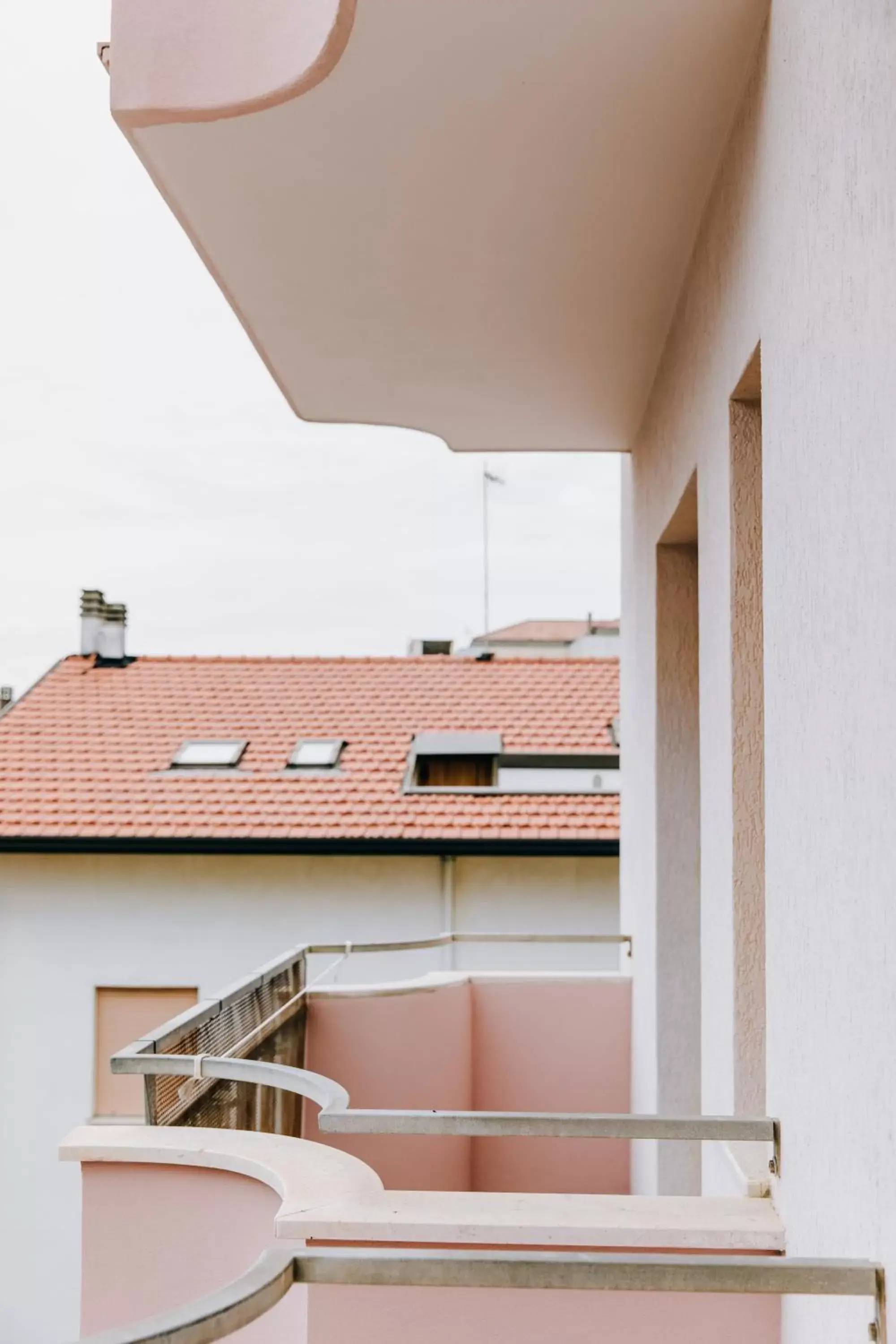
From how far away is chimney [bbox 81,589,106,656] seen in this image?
16922 mm

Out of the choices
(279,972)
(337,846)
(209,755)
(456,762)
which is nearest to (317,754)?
(209,755)

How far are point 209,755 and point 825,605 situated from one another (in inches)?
493

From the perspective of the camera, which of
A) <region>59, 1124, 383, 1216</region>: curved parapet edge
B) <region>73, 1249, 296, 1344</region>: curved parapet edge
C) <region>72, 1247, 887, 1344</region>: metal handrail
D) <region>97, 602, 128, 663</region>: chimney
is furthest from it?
<region>97, 602, 128, 663</region>: chimney

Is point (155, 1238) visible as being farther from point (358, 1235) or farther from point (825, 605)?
point (825, 605)

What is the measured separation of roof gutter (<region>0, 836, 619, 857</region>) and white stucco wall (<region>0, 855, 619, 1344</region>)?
134mm

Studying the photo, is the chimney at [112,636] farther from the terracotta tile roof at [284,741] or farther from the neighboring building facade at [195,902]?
the neighboring building facade at [195,902]

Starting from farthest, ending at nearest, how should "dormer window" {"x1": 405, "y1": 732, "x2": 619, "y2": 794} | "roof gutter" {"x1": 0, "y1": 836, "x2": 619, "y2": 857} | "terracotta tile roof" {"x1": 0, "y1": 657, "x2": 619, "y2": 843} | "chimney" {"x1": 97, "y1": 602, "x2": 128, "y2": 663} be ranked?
"chimney" {"x1": 97, "y1": 602, "x2": 128, "y2": 663}, "dormer window" {"x1": 405, "y1": 732, "x2": 619, "y2": 794}, "terracotta tile roof" {"x1": 0, "y1": 657, "x2": 619, "y2": 843}, "roof gutter" {"x1": 0, "y1": 836, "x2": 619, "y2": 857}

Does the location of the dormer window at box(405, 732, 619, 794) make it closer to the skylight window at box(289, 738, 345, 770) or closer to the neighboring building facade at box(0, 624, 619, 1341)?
the neighboring building facade at box(0, 624, 619, 1341)

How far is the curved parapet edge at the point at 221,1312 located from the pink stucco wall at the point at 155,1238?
3.59ft

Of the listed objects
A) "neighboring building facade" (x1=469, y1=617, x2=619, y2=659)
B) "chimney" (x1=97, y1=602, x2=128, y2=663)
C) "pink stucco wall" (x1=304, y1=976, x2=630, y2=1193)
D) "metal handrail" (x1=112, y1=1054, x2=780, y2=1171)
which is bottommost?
"pink stucco wall" (x1=304, y1=976, x2=630, y2=1193)

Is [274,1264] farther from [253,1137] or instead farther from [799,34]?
[799,34]

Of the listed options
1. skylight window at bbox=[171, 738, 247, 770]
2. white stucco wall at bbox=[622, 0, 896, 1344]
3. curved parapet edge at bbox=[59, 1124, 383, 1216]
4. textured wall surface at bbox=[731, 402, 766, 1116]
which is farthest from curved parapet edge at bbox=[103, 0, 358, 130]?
skylight window at bbox=[171, 738, 247, 770]

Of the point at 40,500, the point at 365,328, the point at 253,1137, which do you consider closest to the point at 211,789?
the point at 365,328

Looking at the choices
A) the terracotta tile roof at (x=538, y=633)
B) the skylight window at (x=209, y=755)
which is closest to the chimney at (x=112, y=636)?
the skylight window at (x=209, y=755)
